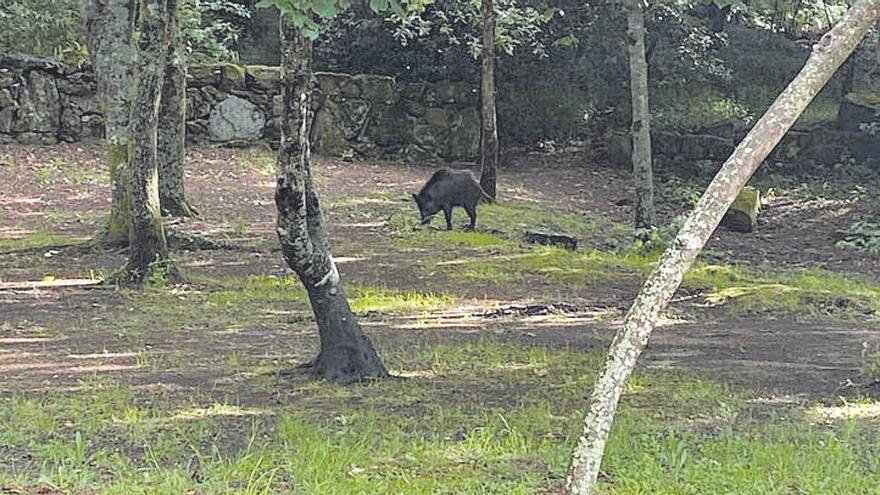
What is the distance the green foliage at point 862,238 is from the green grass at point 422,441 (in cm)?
933

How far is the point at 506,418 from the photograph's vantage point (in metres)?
5.32

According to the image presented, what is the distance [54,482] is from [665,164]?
18.0 m

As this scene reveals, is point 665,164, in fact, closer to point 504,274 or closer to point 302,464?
point 504,274

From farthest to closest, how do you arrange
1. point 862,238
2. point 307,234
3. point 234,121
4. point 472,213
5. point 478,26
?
point 478,26, point 234,121, point 862,238, point 472,213, point 307,234

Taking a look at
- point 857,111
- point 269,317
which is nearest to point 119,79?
point 269,317

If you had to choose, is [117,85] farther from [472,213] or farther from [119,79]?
[472,213]

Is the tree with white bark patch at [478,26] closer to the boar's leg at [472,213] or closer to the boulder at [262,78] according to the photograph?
the boulder at [262,78]

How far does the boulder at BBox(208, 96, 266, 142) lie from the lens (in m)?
19.8

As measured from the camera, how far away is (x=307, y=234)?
5918mm

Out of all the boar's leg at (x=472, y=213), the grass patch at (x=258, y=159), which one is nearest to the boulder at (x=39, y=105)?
the grass patch at (x=258, y=159)

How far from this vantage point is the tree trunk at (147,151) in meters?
9.06

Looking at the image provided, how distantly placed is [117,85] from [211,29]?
33.5ft

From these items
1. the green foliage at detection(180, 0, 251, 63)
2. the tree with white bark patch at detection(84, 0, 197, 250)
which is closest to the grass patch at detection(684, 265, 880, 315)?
the tree with white bark patch at detection(84, 0, 197, 250)

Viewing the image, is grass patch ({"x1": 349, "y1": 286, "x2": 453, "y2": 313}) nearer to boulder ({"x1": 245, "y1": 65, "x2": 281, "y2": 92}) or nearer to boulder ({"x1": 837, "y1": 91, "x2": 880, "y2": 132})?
boulder ({"x1": 245, "y1": 65, "x2": 281, "y2": 92})
